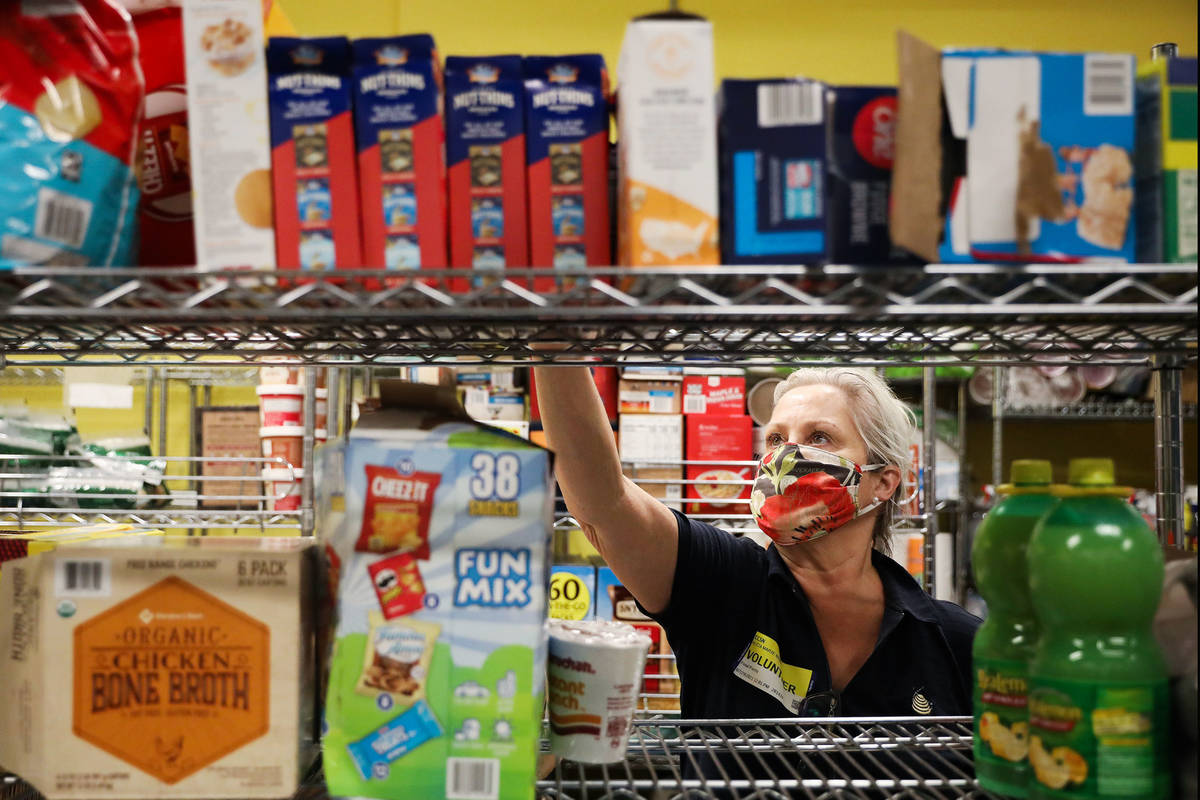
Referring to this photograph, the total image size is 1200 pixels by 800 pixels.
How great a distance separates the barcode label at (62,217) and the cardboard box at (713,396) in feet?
6.80

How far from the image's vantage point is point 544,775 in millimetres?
1147

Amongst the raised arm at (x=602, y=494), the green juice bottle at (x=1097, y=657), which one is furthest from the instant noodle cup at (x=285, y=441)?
the green juice bottle at (x=1097, y=657)

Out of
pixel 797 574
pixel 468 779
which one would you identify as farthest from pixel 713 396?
pixel 468 779

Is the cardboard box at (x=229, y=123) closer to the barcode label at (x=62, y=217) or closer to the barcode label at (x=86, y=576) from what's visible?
the barcode label at (x=62, y=217)

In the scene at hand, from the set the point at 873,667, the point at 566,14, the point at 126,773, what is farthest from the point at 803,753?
the point at 566,14

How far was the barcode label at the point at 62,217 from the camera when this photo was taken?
94 centimetres

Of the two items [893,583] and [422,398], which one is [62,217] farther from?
[893,583]

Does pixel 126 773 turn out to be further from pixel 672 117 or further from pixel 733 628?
pixel 733 628

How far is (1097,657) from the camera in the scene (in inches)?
36.5

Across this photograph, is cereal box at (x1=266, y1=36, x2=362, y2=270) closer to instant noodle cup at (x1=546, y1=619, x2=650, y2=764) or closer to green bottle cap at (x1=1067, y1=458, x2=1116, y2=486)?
instant noodle cup at (x1=546, y1=619, x2=650, y2=764)

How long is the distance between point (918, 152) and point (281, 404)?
220 centimetres

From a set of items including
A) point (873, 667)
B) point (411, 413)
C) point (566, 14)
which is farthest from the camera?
point (566, 14)

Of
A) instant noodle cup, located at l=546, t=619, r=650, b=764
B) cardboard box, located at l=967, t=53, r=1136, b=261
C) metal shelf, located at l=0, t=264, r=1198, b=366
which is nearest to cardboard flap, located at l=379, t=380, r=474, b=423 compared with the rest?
metal shelf, located at l=0, t=264, r=1198, b=366

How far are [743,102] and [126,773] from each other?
3.34ft
